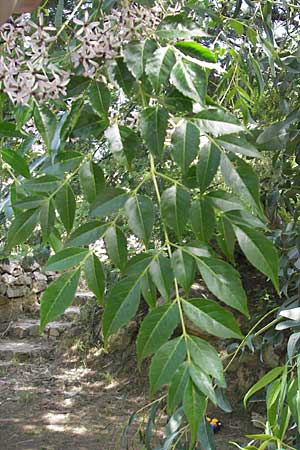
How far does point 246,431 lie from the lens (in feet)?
10.3

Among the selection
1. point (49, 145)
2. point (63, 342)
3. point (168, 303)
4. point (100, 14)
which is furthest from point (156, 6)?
point (63, 342)

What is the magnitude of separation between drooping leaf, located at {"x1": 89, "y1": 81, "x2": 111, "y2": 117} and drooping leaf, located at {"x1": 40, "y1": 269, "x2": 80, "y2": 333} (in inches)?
5.2

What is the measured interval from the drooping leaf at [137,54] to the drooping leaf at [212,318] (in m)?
0.18

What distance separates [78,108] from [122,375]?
3752mm

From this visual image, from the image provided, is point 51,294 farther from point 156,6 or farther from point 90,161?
point 156,6

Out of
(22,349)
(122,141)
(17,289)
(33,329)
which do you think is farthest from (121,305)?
(17,289)

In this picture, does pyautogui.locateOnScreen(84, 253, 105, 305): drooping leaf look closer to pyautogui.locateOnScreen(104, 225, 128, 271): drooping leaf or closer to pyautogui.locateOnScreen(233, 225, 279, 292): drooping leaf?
pyautogui.locateOnScreen(104, 225, 128, 271): drooping leaf

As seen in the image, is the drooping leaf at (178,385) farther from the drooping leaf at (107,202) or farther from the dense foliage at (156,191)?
the drooping leaf at (107,202)

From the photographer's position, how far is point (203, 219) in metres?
0.48

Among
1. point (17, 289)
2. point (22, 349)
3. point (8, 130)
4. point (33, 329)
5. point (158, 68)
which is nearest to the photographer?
point (158, 68)

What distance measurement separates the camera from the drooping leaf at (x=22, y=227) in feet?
1.66

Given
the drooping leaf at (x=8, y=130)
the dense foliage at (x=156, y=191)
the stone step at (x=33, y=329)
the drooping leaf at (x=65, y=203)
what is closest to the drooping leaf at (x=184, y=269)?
the dense foliage at (x=156, y=191)

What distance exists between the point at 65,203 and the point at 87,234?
0.15 ft

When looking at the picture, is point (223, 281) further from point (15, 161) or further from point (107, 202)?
point (15, 161)
